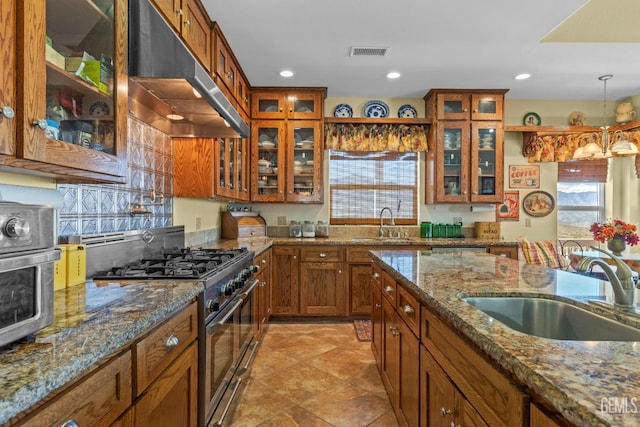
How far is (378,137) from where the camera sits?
14.1 ft

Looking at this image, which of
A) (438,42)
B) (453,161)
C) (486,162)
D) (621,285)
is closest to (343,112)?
(453,161)

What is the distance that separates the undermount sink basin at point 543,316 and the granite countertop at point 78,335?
116cm

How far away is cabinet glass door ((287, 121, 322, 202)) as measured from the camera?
4.09m

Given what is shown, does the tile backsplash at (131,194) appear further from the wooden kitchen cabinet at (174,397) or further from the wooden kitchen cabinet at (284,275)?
the wooden kitchen cabinet at (284,275)

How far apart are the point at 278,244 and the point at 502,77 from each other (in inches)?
117

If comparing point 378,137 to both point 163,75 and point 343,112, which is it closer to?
point 343,112

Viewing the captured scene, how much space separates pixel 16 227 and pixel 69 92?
1.92ft

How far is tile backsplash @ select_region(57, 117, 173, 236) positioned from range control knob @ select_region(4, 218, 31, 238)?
859 millimetres

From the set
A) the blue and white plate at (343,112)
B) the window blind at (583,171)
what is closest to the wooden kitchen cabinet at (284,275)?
the blue and white plate at (343,112)

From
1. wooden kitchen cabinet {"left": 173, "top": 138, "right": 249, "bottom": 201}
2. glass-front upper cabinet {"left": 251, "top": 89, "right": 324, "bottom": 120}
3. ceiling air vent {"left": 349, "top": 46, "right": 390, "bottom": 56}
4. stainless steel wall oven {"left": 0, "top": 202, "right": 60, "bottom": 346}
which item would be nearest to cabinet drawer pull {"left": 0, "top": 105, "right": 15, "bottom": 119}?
stainless steel wall oven {"left": 0, "top": 202, "right": 60, "bottom": 346}

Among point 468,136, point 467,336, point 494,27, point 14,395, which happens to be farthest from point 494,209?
point 14,395

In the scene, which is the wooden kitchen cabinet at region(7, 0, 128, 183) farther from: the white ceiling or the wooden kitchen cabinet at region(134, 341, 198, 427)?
the white ceiling

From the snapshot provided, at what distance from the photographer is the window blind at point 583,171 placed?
452 centimetres

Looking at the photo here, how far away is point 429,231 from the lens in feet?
14.0
